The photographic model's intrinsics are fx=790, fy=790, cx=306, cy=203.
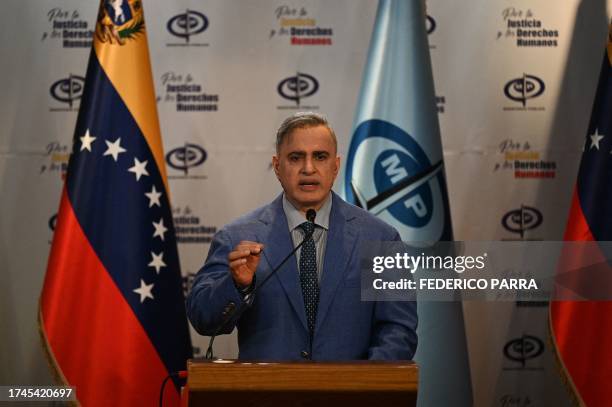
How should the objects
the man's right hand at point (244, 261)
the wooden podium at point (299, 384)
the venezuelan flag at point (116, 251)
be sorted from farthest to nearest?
the venezuelan flag at point (116, 251), the man's right hand at point (244, 261), the wooden podium at point (299, 384)

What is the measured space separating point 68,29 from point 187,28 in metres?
0.70

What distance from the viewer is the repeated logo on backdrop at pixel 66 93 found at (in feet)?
15.3

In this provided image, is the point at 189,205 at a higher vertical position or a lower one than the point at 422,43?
lower

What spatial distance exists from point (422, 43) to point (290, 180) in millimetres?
1743

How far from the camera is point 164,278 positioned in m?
3.80

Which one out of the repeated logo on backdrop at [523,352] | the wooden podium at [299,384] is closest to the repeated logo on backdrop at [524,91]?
the repeated logo on backdrop at [523,352]

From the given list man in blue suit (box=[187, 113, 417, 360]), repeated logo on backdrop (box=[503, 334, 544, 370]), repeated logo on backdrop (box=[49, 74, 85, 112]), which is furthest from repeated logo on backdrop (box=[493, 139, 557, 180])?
repeated logo on backdrop (box=[49, 74, 85, 112])

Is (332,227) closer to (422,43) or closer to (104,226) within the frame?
(104,226)

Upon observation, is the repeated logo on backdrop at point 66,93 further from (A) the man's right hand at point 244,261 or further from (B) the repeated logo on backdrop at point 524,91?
(A) the man's right hand at point 244,261

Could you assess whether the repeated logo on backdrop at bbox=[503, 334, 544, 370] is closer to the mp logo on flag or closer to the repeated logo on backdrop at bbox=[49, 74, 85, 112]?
the mp logo on flag

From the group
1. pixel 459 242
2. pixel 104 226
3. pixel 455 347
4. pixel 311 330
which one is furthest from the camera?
pixel 459 242

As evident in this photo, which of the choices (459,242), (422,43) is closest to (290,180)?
(422,43)

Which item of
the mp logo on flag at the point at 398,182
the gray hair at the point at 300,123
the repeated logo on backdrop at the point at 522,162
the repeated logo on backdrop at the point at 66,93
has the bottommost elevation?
the gray hair at the point at 300,123

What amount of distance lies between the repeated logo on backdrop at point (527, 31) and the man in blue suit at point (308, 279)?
8.02ft
